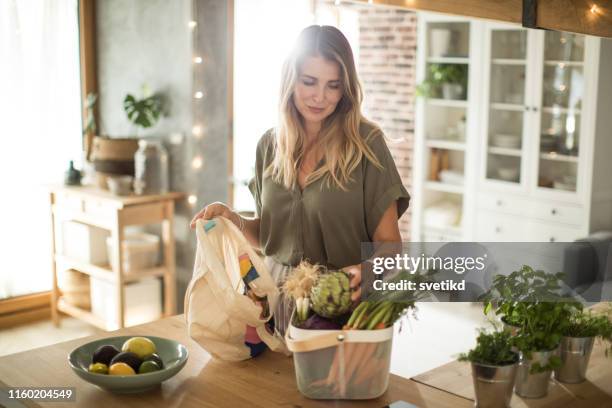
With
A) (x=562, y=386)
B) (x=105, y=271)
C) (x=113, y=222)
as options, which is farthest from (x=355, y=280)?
(x=105, y=271)

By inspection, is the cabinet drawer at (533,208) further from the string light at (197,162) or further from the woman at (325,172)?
the woman at (325,172)

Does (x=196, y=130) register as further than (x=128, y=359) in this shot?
Yes

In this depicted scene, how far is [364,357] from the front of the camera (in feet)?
5.80

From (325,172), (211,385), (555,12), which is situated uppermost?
(555,12)

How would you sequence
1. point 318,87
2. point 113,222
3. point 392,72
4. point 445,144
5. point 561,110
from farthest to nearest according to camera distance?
1. point 392,72
2. point 445,144
3. point 561,110
4. point 113,222
5. point 318,87

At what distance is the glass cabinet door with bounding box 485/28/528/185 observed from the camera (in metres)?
5.32

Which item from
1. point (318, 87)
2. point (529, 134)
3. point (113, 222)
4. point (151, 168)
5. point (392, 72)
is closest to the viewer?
point (318, 87)

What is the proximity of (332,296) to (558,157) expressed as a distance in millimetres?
3766

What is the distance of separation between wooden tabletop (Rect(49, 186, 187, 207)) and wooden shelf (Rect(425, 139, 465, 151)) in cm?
218

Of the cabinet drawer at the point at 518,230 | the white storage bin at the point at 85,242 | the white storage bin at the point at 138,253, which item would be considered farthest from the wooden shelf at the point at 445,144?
the white storage bin at the point at 85,242

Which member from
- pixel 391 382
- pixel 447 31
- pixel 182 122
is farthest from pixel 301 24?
pixel 391 382

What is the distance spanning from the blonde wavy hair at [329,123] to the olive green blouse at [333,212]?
0.08ft

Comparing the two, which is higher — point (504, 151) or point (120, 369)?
point (504, 151)

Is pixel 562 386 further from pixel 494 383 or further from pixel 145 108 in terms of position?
pixel 145 108
